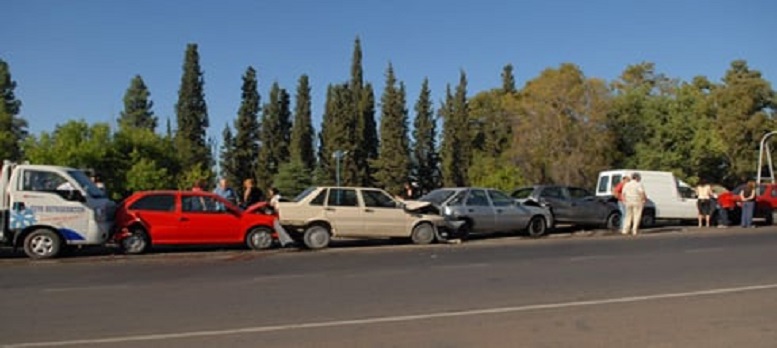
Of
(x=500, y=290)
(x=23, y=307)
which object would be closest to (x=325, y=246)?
(x=500, y=290)

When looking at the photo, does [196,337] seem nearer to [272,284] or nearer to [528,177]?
[272,284]

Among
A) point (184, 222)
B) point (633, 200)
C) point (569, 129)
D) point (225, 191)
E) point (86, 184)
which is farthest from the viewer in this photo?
point (569, 129)

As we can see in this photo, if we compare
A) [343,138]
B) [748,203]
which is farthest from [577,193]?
[343,138]

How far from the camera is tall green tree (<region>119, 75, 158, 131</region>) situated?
334 feet

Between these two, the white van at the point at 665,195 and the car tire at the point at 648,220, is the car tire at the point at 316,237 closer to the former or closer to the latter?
the white van at the point at 665,195

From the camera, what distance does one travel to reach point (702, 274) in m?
12.5

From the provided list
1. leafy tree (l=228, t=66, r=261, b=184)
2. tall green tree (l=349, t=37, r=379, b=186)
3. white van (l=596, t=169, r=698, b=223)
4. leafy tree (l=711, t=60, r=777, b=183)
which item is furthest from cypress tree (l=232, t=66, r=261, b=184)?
white van (l=596, t=169, r=698, b=223)

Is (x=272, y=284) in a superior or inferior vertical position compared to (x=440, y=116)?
inferior

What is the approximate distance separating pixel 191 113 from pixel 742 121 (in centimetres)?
5074

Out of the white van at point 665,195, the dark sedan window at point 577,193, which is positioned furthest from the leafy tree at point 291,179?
the dark sedan window at point 577,193

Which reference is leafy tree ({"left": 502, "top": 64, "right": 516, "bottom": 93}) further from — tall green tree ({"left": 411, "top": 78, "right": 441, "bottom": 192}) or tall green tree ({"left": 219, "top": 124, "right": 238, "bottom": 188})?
tall green tree ({"left": 219, "top": 124, "right": 238, "bottom": 188})

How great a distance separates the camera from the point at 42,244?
619 inches

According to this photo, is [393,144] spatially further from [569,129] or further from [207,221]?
[207,221]

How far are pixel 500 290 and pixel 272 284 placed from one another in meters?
3.37
